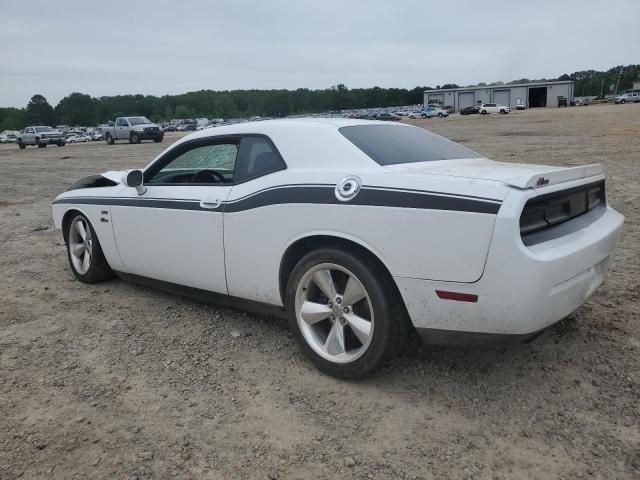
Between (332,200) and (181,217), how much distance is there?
1.35m

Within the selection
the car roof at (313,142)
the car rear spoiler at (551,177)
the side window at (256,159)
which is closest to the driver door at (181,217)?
the side window at (256,159)

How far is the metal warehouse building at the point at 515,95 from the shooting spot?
312 feet

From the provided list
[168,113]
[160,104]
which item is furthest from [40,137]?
[160,104]

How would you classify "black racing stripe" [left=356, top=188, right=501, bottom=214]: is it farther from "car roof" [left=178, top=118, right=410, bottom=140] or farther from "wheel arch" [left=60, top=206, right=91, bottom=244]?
"wheel arch" [left=60, top=206, right=91, bottom=244]

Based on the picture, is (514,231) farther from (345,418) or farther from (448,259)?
(345,418)

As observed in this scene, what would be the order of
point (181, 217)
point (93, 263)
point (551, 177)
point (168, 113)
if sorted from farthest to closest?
1. point (168, 113)
2. point (93, 263)
3. point (181, 217)
4. point (551, 177)

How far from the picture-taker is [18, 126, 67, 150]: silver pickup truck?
3725 centimetres

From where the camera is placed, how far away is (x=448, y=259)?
2.63m

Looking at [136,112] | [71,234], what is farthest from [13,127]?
[71,234]

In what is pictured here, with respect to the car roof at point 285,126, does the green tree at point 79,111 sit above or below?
above

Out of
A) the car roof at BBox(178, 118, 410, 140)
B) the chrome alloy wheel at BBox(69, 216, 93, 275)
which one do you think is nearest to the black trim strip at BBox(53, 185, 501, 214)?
the car roof at BBox(178, 118, 410, 140)

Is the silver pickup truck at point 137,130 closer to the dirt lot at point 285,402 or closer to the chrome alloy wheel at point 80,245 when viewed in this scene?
the chrome alloy wheel at point 80,245

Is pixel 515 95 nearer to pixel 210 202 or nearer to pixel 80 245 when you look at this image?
pixel 80 245

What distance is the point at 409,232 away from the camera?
2.73 metres
